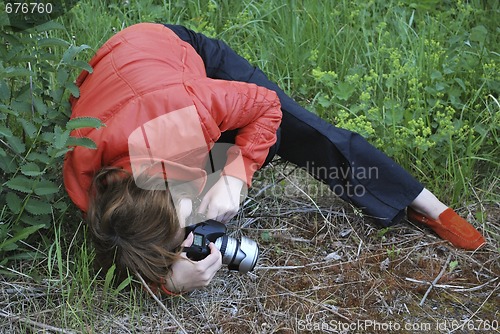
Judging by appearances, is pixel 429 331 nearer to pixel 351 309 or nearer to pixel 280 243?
pixel 351 309

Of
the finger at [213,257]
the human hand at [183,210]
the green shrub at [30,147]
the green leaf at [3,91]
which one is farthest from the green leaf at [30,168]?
the finger at [213,257]

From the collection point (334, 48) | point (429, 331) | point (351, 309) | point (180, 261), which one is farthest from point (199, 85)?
point (334, 48)

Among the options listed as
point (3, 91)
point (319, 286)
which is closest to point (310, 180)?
point (319, 286)

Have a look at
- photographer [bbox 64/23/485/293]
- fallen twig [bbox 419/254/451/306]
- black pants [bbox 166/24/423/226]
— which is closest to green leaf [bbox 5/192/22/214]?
photographer [bbox 64/23/485/293]

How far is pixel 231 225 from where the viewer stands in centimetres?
294

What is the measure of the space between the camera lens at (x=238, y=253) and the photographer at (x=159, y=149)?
0.22 ft

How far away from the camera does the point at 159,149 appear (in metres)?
2.24

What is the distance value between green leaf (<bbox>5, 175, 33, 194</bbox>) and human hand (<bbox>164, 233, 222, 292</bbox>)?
1.79 feet

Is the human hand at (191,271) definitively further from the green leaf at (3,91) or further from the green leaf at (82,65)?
the green leaf at (3,91)

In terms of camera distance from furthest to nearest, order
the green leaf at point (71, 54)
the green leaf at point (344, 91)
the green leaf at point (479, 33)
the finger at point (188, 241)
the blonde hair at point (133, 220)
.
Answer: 1. the green leaf at point (479, 33)
2. the green leaf at point (344, 91)
3. the green leaf at point (71, 54)
4. the finger at point (188, 241)
5. the blonde hair at point (133, 220)

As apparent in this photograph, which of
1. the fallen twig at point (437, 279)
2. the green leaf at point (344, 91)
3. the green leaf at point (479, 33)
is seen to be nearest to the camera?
the fallen twig at point (437, 279)

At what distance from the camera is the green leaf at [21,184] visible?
241 centimetres

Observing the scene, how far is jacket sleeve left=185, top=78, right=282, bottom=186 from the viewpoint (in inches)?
94.0

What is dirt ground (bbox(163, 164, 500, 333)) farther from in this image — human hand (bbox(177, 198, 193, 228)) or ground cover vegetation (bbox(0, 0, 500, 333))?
human hand (bbox(177, 198, 193, 228))
